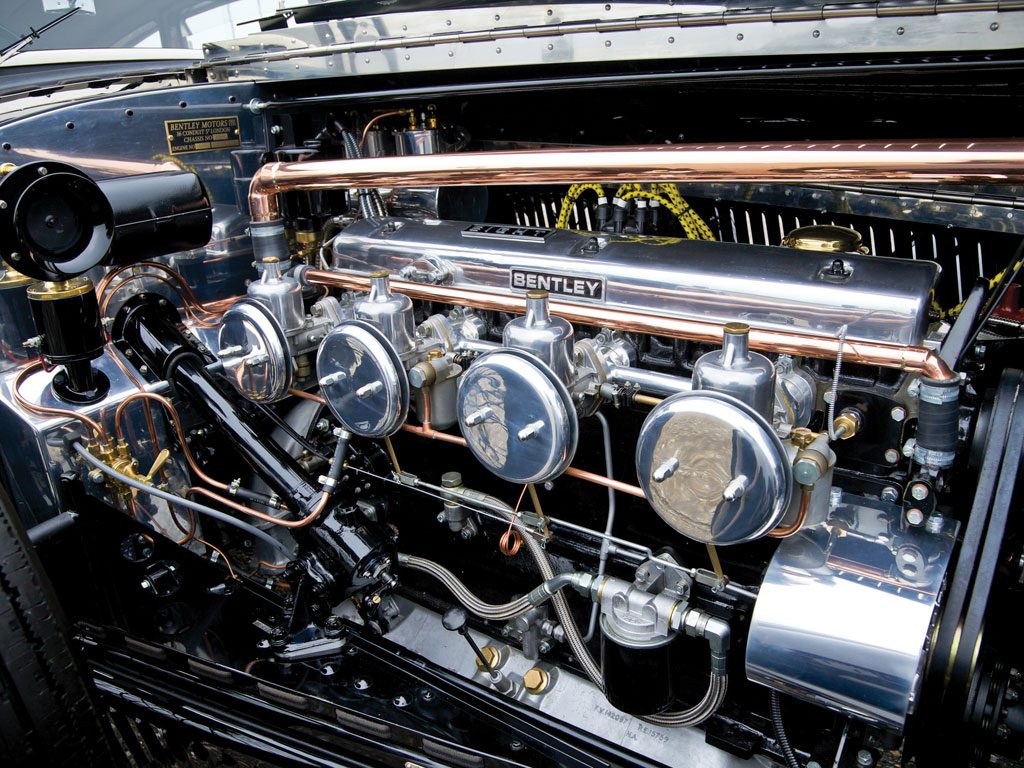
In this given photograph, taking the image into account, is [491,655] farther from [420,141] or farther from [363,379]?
[420,141]

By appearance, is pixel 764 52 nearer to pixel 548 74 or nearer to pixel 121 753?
pixel 548 74

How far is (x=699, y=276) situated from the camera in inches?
52.7

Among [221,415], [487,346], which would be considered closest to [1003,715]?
[487,346]

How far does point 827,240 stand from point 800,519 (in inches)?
20.3

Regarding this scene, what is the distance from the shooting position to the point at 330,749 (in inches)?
50.3

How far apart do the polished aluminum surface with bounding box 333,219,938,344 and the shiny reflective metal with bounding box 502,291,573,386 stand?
0.17 metres

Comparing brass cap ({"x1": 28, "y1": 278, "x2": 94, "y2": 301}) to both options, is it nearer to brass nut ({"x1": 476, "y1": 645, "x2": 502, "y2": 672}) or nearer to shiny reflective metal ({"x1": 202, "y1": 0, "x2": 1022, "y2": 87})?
shiny reflective metal ({"x1": 202, "y1": 0, "x2": 1022, "y2": 87})

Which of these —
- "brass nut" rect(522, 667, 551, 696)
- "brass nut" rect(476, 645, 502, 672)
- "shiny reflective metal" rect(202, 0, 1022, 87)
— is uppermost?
"shiny reflective metal" rect(202, 0, 1022, 87)

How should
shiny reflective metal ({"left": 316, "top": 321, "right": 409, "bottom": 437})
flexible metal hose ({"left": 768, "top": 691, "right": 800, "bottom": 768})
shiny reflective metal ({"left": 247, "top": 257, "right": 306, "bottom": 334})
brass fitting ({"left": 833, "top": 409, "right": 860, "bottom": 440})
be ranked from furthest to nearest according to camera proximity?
shiny reflective metal ({"left": 247, "top": 257, "right": 306, "bottom": 334}) < shiny reflective metal ({"left": 316, "top": 321, "right": 409, "bottom": 437}) < flexible metal hose ({"left": 768, "top": 691, "right": 800, "bottom": 768}) < brass fitting ({"left": 833, "top": 409, "right": 860, "bottom": 440})

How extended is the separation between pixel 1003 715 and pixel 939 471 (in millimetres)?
349

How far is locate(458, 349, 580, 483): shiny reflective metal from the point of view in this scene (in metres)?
1.24

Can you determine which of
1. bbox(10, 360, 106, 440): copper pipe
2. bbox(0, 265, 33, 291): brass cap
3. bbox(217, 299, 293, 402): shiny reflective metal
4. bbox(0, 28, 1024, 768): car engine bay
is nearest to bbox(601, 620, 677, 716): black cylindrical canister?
bbox(0, 28, 1024, 768): car engine bay

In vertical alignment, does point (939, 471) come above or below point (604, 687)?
above

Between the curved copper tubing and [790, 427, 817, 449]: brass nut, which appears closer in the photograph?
[790, 427, 817, 449]: brass nut
